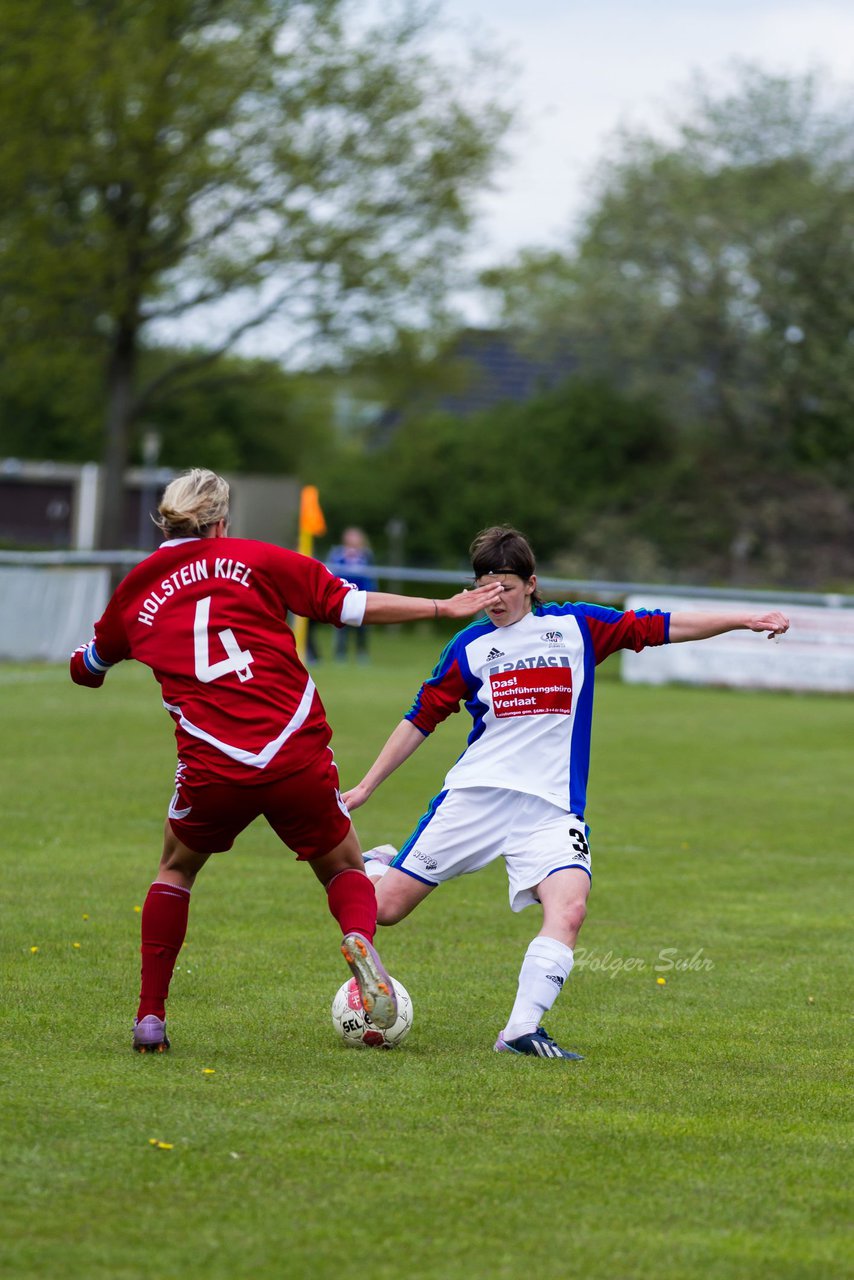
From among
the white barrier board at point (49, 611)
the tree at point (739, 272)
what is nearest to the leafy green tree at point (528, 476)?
the tree at point (739, 272)

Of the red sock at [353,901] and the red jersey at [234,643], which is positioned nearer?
the red jersey at [234,643]

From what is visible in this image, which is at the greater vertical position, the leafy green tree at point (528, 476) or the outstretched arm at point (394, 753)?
the leafy green tree at point (528, 476)

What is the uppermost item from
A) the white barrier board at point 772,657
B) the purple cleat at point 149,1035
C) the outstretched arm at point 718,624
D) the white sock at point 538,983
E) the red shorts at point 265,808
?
the outstretched arm at point 718,624

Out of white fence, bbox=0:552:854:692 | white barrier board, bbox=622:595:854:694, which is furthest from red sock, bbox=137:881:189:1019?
white barrier board, bbox=622:595:854:694

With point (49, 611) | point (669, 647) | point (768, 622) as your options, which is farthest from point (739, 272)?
point (768, 622)

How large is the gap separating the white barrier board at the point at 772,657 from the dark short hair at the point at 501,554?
2026 centimetres

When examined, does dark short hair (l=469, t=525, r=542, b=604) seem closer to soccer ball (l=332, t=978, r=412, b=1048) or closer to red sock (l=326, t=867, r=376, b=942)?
red sock (l=326, t=867, r=376, b=942)

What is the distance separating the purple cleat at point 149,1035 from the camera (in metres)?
5.52

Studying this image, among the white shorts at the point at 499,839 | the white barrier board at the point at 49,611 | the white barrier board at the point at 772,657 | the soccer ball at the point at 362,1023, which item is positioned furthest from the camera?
the white barrier board at the point at 772,657

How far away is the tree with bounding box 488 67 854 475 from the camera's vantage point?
1671 inches

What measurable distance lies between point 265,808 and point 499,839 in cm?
104

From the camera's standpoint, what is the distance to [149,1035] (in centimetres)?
552

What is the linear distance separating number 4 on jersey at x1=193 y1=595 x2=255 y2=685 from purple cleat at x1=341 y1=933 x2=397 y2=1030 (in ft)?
3.10

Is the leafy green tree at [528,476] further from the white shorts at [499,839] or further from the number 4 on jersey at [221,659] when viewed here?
the number 4 on jersey at [221,659]
